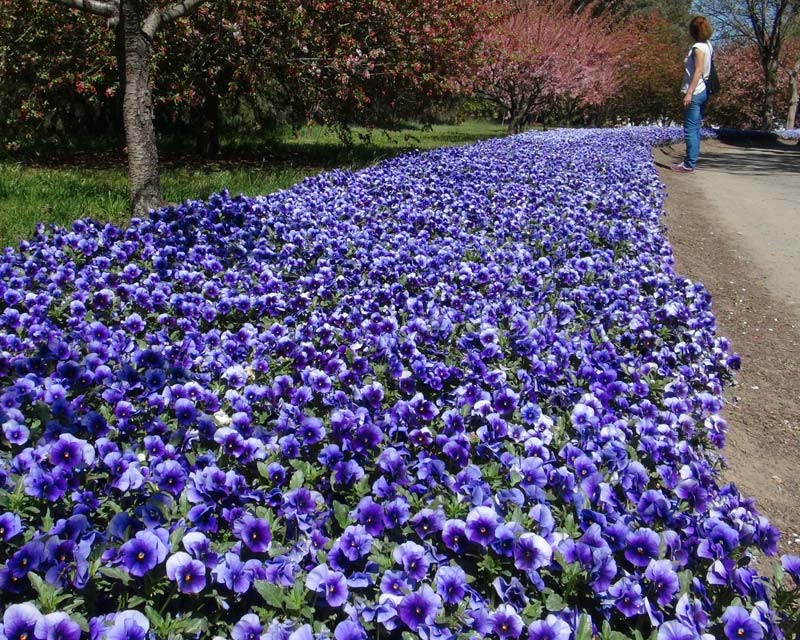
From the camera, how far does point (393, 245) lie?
512cm

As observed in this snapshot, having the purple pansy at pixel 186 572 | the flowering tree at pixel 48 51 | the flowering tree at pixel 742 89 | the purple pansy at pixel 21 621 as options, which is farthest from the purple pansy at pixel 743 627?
the flowering tree at pixel 742 89

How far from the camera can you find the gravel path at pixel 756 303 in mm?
3105

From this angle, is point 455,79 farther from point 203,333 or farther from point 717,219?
point 203,333

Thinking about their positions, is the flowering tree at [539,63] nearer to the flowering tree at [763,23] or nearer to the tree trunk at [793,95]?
the flowering tree at [763,23]

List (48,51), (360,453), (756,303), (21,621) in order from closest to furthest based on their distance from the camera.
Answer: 1. (21,621)
2. (360,453)
3. (756,303)
4. (48,51)

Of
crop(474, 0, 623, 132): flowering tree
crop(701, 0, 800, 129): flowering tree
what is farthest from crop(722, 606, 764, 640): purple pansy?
crop(701, 0, 800, 129): flowering tree

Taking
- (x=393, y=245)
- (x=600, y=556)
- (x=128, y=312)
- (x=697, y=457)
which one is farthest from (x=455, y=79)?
(x=600, y=556)

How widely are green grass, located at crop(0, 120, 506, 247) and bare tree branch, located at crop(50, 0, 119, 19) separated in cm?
164

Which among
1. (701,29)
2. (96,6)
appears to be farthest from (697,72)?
(96,6)

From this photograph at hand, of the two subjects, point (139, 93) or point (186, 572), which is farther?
point (139, 93)

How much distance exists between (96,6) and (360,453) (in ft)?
17.8

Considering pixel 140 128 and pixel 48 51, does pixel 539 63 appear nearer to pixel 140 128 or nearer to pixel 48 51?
pixel 48 51

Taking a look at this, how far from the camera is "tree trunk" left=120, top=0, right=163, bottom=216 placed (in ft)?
19.5

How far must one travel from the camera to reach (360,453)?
7.66ft
